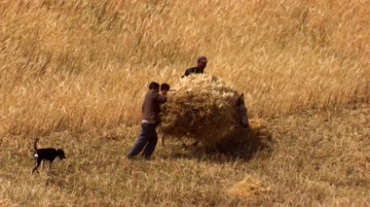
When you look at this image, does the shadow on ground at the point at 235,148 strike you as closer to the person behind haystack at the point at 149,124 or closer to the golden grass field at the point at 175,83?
the golden grass field at the point at 175,83

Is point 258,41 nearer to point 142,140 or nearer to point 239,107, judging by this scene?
point 239,107

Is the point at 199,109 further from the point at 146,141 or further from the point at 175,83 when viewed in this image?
the point at 175,83

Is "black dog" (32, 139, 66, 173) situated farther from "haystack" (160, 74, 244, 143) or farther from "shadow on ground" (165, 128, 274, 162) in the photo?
"shadow on ground" (165, 128, 274, 162)

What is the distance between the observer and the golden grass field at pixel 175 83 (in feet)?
29.9

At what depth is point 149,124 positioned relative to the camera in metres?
10.3

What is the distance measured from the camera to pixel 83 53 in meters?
14.2

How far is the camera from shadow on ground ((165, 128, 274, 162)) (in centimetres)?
1072

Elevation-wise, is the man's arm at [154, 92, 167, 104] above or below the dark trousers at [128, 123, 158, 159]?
above

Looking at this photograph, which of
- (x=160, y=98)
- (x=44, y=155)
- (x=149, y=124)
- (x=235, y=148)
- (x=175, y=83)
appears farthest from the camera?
(x=175, y=83)

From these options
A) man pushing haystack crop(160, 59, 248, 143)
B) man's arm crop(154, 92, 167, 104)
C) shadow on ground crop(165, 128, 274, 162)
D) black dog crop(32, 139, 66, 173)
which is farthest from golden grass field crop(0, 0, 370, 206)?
man's arm crop(154, 92, 167, 104)

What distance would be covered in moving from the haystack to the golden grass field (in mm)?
453

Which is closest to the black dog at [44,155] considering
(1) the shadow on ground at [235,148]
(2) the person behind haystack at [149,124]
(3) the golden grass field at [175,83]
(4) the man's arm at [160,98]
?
(3) the golden grass field at [175,83]

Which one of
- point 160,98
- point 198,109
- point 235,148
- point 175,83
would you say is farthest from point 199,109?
point 175,83

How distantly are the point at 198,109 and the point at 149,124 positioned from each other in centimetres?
81
